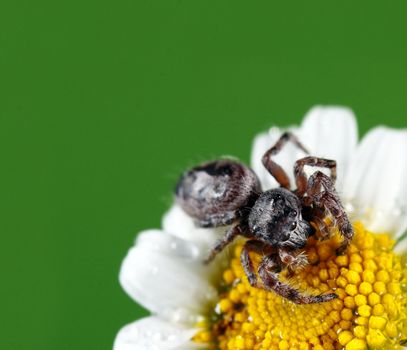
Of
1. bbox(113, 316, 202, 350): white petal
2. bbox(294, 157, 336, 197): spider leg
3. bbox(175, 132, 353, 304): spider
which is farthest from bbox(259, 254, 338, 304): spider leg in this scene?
bbox(113, 316, 202, 350): white petal

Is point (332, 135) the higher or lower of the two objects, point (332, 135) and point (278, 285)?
the higher

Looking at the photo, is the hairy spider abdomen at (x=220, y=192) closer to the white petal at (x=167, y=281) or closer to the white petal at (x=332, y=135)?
the white petal at (x=167, y=281)

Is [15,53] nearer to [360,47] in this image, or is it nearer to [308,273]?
[360,47]

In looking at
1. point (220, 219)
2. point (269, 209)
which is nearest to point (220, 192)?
point (220, 219)

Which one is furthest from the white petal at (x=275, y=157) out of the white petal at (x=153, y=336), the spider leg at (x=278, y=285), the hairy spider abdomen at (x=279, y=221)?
the white petal at (x=153, y=336)

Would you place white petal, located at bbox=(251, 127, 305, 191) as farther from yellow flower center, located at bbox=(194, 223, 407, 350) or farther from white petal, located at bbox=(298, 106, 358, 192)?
yellow flower center, located at bbox=(194, 223, 407, 350)

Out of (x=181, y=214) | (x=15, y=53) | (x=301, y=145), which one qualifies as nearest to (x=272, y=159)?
(x=301, y=145)

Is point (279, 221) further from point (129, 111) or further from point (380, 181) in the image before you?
point (129, 111)
